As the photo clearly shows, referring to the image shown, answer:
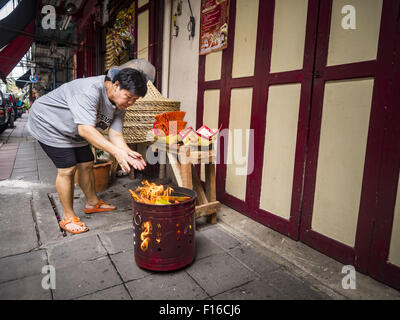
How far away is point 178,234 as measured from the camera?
2.32 m

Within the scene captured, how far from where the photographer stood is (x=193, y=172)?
3428mm

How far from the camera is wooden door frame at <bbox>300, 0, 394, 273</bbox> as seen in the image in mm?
2123

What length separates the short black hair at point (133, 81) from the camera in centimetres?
246

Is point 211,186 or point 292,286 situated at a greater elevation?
point 211,186

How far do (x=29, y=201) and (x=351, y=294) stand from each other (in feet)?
13.5

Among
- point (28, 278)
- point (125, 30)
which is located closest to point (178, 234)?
point (28, 278)

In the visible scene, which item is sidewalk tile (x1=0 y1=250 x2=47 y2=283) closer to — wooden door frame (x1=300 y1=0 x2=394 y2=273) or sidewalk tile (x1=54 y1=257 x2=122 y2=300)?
sidewalk tile (x1=54 y1=257 x2=122 y2=300)

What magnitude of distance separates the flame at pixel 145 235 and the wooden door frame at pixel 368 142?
157cm

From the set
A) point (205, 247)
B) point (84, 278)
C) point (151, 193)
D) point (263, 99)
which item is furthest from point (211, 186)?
point (84, 278)

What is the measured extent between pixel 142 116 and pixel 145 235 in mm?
2299

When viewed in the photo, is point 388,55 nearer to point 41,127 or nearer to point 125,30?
point 41,127

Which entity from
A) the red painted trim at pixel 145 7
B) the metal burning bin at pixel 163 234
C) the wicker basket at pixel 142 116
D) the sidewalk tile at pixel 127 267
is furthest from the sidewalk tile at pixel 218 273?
the red painted trim at pixel 145 7

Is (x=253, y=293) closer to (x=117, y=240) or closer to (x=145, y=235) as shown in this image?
(x=145, y=235)

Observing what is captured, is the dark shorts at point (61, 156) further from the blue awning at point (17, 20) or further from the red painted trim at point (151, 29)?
the blue awning at point (17, 20)
